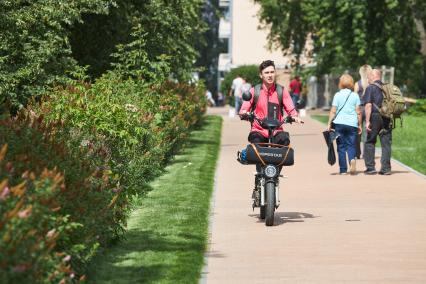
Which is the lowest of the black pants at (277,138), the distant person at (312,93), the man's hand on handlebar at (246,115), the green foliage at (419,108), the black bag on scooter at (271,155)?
the distant person at (312,93)

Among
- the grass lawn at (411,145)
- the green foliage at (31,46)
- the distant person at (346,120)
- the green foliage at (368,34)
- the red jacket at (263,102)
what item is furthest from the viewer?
the green foliage at (368,34)

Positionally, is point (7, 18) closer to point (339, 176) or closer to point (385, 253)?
point (339, 176)

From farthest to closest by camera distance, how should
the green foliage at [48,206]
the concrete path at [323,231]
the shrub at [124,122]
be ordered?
1. the shrub at [124,122]
2. the concrete path at [323,231]
3. the green foliage at [48,206]

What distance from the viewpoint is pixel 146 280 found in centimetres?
986

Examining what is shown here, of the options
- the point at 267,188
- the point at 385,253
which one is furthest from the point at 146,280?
the point at 267,188

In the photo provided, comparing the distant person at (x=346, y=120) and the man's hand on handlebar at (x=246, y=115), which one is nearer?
the man's hand on handlebar at (x=246, y=115)

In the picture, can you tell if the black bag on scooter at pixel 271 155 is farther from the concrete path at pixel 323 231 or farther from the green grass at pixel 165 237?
the green grass at pixel 165 237

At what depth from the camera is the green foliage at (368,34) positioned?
53.2 meters

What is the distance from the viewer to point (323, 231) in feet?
44.1

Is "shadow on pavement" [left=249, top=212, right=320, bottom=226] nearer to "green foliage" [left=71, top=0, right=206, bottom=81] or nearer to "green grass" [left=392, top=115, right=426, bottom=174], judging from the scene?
"green grass" [left=392, top=115, right=426, bottom=174]

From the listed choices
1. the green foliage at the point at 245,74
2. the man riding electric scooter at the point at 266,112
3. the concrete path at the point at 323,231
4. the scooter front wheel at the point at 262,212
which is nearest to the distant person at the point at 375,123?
the concrete path at the point at 323,231

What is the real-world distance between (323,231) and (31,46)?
408 inches

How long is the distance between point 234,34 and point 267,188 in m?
87.2

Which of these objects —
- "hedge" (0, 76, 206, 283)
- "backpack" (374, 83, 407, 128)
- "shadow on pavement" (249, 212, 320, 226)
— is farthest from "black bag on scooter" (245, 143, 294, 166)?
"backpack" (374, 83, 407, 128)
